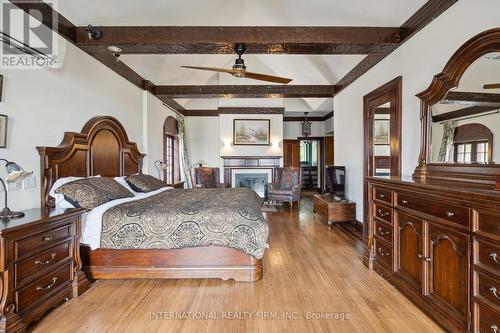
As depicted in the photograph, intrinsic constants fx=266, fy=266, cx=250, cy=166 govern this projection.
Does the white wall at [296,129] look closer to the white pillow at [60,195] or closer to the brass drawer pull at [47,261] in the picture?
the white pillow at [60,195]

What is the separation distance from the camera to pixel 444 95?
7.98 feet

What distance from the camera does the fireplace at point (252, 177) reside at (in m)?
7.87

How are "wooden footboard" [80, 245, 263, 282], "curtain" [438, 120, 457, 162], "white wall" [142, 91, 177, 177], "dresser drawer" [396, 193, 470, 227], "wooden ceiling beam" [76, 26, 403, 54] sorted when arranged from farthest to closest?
"white wall" [142, 91, 177, 177], "wooden ceiling beam" [76, 26, 403, 54], "wooden footboard" [80, 245, 263, 282], "curtain" [438, 120, 457, 162], "dresser drawer" [396, 193, 470, 227]

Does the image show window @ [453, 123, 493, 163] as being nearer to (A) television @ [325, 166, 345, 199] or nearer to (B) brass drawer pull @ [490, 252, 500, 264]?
(B) brass drawer pull @ [490, 252, 500, 264]

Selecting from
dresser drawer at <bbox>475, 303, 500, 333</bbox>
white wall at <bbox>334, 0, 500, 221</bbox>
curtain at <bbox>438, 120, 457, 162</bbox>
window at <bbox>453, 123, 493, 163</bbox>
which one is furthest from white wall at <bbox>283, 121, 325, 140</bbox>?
dresser drawer at <bbox>475, 303, 500, 333</bbox>

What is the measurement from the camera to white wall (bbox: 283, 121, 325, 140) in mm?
9734

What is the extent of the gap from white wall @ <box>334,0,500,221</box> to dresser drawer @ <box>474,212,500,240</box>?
1523mm

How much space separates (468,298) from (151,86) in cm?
564

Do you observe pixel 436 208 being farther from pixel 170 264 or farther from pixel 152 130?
pixel 152 130

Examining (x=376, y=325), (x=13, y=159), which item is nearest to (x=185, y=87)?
(x=13, y=159)

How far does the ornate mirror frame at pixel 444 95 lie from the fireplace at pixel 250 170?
526cm

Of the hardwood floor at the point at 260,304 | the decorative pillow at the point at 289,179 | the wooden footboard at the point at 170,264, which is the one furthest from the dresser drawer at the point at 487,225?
the decorative pillow at the point at 289,179

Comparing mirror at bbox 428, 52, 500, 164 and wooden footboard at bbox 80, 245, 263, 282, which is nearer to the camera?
mirror at bbox 428, 52, 500, 164

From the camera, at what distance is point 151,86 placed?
5441 mm
